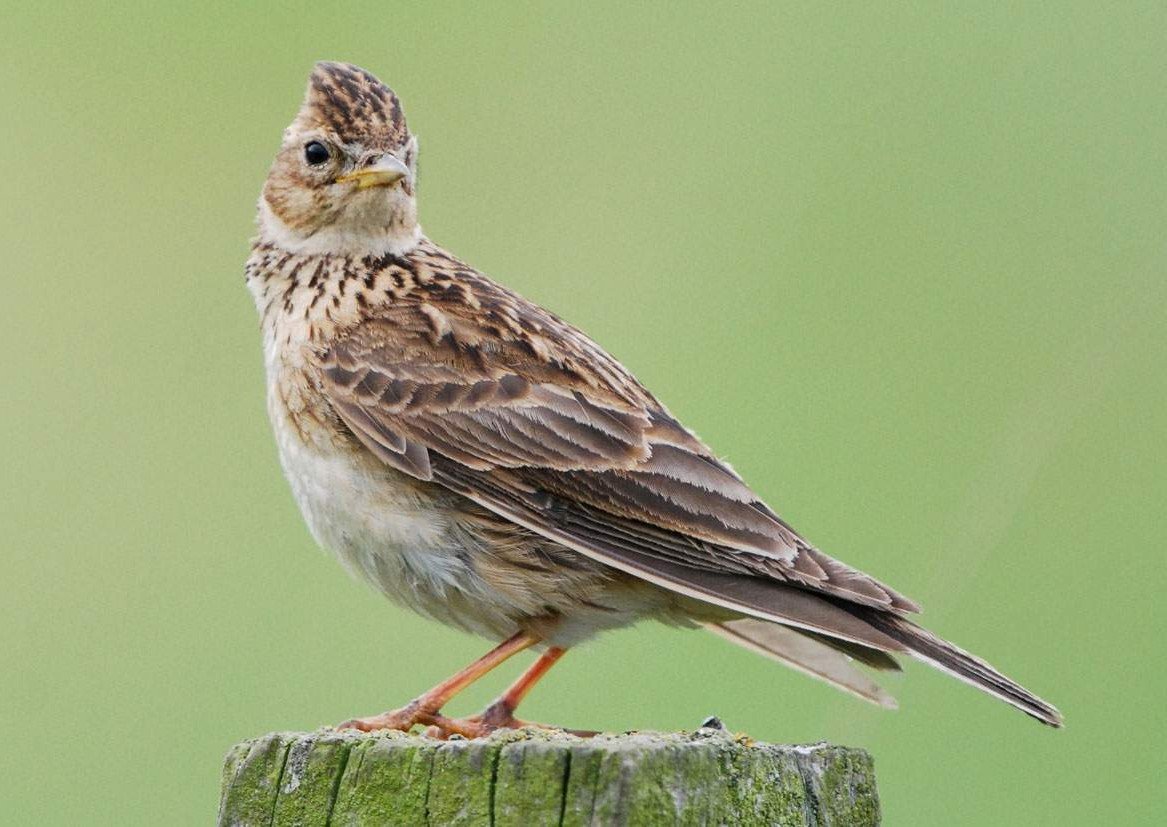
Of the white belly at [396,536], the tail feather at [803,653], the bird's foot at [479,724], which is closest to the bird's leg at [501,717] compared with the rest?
the bird's foot at [479,724]

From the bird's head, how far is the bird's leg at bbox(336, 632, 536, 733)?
177 centimetres

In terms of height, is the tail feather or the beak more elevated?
the beak

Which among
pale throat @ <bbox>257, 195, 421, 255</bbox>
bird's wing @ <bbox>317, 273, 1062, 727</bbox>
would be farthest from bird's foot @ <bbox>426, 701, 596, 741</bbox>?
pale throat @ <bbox>257, 195, 421, 255</bbox>

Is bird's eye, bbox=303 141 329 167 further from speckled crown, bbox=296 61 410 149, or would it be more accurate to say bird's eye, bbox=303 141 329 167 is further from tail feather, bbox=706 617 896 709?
tail feather, bbox=706 617 896 709

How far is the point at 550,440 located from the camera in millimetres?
6633

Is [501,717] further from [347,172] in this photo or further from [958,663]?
[347,172]

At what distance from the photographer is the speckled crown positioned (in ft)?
24.0

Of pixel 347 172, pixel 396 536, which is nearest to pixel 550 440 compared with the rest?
pixel 396 536

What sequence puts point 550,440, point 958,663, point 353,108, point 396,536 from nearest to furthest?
point 958,663
point 396,536
point 550,440
point 353,108

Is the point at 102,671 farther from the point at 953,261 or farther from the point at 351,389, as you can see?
the point at 953,261

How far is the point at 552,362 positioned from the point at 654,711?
8.22 feet

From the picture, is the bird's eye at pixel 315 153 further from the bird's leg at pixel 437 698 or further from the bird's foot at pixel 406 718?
the bird's foot at pixel 406 718

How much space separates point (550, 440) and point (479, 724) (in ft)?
3.36

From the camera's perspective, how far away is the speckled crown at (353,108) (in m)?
7.33
